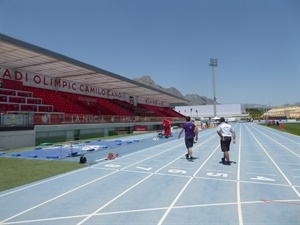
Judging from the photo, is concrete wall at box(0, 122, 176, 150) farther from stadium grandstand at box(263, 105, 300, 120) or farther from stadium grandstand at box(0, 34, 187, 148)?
stadium grandstand at box(263, 105, 300, 120)

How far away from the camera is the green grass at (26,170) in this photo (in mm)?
7684

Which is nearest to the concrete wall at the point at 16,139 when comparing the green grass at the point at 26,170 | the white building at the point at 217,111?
the green grass at the point at 26,170

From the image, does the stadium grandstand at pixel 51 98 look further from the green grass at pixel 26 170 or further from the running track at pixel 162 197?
the running track at pixel 162 197

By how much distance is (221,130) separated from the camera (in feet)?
30.8

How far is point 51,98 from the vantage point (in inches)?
1061

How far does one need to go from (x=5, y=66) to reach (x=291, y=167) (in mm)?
24314

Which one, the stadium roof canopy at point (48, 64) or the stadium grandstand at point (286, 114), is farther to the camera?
the stadium grandstand at point (286, 114)

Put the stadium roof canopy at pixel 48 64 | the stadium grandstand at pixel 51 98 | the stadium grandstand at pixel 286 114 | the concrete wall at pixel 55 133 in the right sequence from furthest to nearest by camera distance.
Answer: the stadium grandstand at pixel 286 114 < the stadium roof canopy at pixel 48 64 < the stadium grandstand at pixel 51 98 < the concrete wall at pixel 55 133

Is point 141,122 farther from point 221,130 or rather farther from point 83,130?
point 221,130

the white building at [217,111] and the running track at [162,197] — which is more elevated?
the white building at [217,111]

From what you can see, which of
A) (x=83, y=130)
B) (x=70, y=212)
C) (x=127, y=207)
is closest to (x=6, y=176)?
(x=70, y=212)

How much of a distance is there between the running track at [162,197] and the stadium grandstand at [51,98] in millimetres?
10872

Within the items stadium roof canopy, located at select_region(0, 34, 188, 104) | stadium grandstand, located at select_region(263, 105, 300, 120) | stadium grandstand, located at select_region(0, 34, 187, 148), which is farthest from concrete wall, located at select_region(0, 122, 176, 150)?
stadium grandstand, located at select_region(263, 105, 300, 120)

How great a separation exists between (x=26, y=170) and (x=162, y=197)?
5.73 meters
